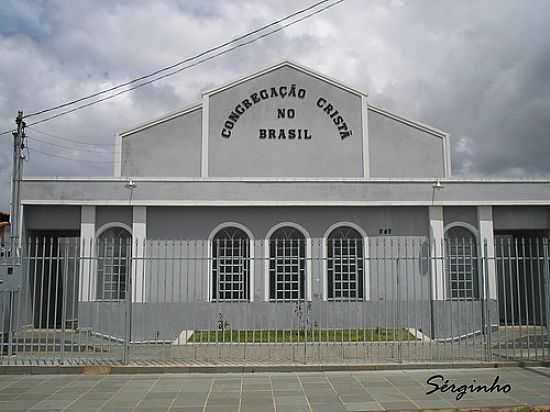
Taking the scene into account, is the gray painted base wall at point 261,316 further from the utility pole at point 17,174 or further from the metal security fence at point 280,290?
the utility pole at point 17,174

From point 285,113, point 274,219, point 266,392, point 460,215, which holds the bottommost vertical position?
point 266,392

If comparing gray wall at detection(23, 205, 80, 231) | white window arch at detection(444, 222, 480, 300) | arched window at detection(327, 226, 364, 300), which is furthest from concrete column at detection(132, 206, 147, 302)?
white window arch at detection(444, 222, 480, 300)

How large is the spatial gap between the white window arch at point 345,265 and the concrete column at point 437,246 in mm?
1676

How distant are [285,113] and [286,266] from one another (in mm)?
4369

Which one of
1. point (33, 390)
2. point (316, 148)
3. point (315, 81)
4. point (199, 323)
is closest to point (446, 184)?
point (316, 148)

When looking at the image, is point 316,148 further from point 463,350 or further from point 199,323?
point 463,350

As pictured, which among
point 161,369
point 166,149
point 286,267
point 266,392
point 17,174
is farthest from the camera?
point 166,149

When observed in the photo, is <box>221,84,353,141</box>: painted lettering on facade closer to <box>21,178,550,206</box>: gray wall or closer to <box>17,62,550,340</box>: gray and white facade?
<box>17,62,550,340</box>: gray and white facade

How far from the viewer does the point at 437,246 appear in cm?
1339

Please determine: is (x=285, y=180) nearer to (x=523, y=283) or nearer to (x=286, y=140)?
(x=286, y=140)

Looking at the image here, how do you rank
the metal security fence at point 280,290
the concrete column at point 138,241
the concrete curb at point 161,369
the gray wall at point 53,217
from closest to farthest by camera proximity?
the concrete curb at point 161,369 < the metal security fence at point 280,290 < the concrete column at point 138,241 < the gray wall at point 53,217

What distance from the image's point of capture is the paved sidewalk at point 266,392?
6.79m

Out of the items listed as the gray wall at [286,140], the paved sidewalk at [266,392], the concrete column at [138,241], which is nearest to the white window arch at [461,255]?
the gray wall at [286,140]

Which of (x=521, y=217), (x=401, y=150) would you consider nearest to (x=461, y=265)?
(x=521, y=217)
